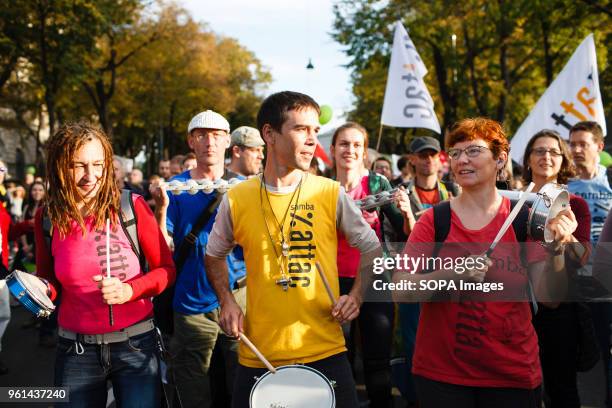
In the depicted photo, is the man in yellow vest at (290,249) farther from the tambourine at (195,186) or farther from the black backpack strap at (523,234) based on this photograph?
the tambourine at (195,186)

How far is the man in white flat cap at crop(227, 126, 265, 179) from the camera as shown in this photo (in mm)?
5344

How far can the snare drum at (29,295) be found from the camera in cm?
287

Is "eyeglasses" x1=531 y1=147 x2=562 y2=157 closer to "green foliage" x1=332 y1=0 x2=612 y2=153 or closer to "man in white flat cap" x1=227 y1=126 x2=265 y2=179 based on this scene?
"man in white flat cap" x1=227 y1=126 x2=265 y2=179

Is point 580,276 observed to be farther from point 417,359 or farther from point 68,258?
point 68,258

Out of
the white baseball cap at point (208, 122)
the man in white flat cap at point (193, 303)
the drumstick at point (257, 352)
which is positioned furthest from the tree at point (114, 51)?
the drumstick at point (257, 352)

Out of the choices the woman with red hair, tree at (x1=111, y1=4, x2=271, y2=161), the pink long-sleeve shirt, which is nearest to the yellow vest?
the woman with red hair

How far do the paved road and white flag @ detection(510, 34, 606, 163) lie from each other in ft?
12.3

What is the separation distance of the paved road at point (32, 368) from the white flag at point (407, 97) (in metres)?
4.53

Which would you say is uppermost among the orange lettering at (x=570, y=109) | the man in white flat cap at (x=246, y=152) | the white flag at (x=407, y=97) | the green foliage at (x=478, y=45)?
the green foliage at (x=478, y=45)

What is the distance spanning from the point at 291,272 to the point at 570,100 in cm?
730

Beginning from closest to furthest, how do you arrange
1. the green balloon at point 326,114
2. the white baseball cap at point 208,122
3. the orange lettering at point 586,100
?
the white baseball cap at point 208,122 < the orange lettering at point 586,100 < the green balloon at point 326,114

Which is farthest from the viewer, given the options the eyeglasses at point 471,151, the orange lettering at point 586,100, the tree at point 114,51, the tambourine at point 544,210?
the tree at point 114,51

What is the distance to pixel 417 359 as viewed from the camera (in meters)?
2.95

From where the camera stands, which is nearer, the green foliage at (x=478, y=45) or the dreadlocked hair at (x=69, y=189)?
the dreadlocked hair at (x=69, y=189)
